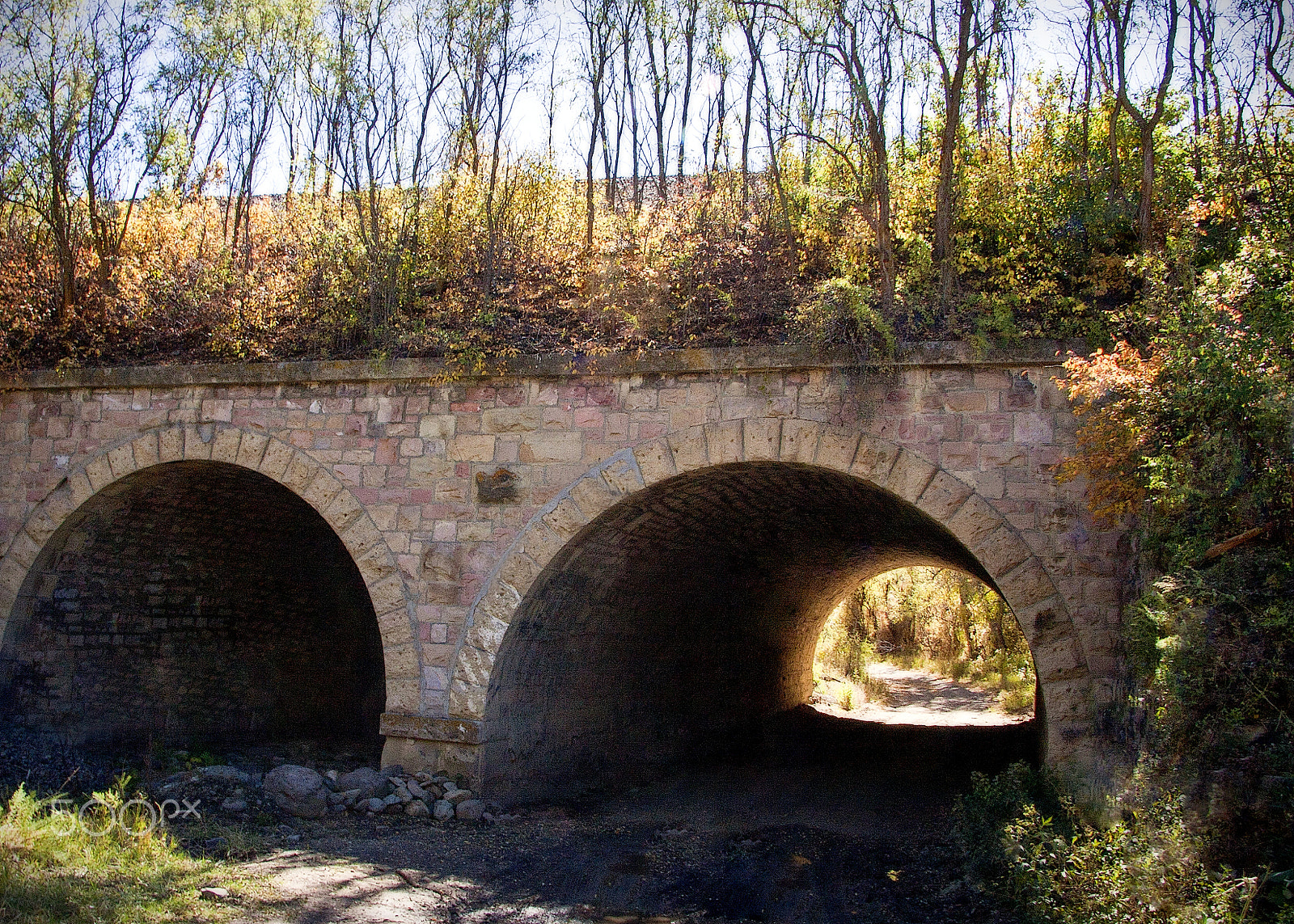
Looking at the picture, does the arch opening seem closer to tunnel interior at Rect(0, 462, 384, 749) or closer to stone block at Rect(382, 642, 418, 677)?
tunnel interior at Rect(0, 462, 384, 749)

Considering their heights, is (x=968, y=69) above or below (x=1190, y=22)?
above

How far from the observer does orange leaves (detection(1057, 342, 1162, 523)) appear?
5480mm

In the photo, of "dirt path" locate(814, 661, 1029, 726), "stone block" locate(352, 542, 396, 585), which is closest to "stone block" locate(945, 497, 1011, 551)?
"stone block" locate(352, 542, 396, 585)

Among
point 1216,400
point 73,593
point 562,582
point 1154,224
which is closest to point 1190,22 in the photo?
point 1154,224

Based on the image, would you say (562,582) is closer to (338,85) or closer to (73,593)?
(73,593)

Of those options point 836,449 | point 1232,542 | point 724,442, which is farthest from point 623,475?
point 1232,542

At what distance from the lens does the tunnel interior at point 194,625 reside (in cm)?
898

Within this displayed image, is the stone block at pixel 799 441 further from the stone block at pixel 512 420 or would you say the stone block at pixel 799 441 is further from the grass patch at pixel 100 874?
the grass patch at pixel 100 874

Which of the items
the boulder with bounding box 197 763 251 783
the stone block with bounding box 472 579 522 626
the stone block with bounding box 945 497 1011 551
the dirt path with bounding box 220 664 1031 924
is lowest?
the dirt path with bounding box 220 664 1031 924

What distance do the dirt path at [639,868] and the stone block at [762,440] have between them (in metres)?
2.77

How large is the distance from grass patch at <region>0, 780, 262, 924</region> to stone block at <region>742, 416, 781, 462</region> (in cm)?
409

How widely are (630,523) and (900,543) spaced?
13.0 ft

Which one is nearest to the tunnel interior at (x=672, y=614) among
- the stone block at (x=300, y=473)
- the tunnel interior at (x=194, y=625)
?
the stone block at (x=300, y=473)

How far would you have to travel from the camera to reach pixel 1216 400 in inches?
190
